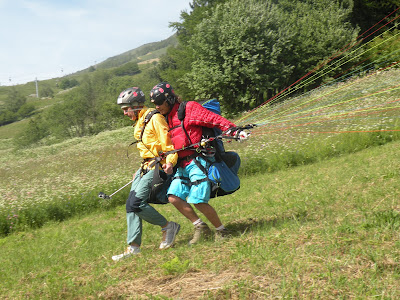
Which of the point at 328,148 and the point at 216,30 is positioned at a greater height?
the point at 216,30

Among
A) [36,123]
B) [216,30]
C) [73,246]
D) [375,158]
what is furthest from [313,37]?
[36,123]

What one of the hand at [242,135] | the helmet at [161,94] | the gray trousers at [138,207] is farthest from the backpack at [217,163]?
the gray trousers at [138,207]

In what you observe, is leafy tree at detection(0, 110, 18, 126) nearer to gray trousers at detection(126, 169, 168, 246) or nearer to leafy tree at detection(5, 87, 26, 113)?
leafy tree at detection(5, 87, 26, 113)

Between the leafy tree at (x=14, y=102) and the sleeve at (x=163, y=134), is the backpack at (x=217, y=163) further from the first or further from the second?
the leafy tree at (x=14, y=102)

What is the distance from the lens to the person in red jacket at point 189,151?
5.20m

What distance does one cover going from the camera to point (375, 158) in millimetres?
9711

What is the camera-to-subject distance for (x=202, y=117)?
523 cm

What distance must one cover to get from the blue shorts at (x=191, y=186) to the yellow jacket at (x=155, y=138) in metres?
0.27

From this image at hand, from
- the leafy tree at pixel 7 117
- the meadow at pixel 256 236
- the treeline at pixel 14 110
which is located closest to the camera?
the meadow at pixel 256 236

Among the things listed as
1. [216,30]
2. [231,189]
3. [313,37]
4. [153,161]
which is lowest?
[231,189]

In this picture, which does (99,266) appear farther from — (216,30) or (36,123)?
(36,123)

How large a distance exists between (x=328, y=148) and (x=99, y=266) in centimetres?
904

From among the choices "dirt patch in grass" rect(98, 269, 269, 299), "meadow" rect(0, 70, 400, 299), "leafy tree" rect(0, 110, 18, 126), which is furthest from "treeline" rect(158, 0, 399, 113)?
"leafy tree" rect(0, 110, 18, 126)

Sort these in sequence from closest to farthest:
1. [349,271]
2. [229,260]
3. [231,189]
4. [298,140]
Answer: [349,271]
[229,260]
[231,189]
[298,140]
